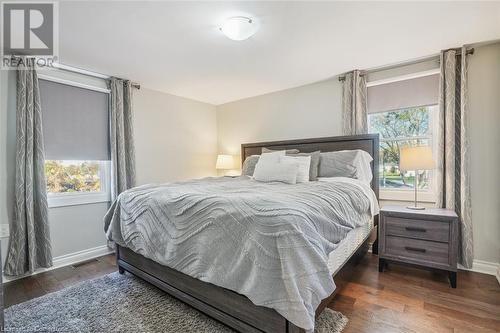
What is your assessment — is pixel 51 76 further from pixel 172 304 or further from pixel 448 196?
pixel 448 196

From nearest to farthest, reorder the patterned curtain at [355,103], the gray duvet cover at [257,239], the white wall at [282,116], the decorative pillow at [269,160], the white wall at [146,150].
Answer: the gray duvet cover at [257,239] < the white wall at [146,150] < the decorative pillow at [269,160] < the patterned curtain at [355,103] < the white wall at [282,116]

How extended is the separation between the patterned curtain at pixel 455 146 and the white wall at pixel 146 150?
11.4 feet

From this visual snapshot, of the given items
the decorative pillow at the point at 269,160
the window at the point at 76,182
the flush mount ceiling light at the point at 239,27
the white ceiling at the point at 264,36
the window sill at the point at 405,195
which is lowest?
the window sill at the point at 405,195

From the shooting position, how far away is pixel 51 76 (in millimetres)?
2754

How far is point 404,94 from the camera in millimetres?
2924

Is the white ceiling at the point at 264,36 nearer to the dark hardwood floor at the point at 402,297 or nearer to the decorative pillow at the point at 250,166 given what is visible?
the decorative pillow at the point at 250,166

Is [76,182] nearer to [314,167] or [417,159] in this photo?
[314,167]

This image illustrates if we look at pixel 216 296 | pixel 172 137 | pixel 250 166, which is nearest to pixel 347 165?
pixel 250 166

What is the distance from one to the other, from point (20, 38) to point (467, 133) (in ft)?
14.0

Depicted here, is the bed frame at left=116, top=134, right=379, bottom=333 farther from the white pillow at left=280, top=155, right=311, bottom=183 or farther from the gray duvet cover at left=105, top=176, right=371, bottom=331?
the white pillow at left=280, top=155, right=311, bottom=183

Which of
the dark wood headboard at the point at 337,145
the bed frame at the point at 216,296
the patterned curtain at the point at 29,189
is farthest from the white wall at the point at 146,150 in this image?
the dark wood headboard at the point at 337,145

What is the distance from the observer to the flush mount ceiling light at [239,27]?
1971 mm

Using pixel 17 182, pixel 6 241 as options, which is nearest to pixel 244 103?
pixel 17 182

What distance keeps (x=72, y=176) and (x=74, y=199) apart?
0.28m
